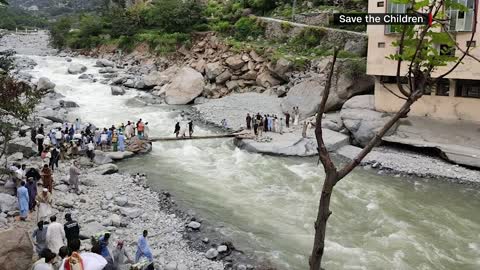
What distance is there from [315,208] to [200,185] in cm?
505

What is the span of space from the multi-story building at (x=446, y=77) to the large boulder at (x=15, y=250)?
20.4 m

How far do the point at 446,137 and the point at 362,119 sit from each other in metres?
4.58

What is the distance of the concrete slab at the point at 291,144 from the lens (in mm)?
23672

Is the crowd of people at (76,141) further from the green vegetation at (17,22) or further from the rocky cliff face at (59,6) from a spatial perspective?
the rocky cliff face at (59,6)

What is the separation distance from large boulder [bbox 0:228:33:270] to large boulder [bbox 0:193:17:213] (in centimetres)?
461

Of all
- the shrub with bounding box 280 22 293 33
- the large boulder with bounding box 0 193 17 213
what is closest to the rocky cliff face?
the shrub with bounding box 280 22 293 33

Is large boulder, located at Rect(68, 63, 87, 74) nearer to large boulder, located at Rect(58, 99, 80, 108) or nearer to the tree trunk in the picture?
large boulder, located at Rect(58, 99, 80, 108)

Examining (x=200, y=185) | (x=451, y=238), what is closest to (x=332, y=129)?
(x=200, y=185)

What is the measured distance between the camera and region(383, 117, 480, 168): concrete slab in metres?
21.8

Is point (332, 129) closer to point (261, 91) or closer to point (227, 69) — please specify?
point (261, 91)

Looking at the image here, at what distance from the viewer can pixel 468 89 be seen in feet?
80.7

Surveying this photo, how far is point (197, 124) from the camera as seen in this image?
30375 mm

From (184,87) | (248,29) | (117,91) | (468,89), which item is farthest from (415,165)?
(248,29)

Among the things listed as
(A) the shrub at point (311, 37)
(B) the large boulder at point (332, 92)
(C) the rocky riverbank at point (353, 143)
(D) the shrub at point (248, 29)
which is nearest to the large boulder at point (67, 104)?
(C) the rocky riverbank at point (353, 143)
